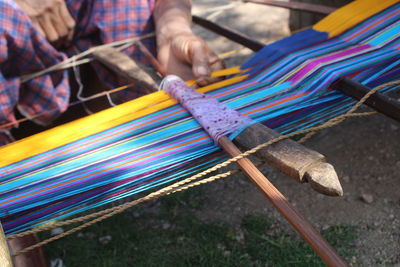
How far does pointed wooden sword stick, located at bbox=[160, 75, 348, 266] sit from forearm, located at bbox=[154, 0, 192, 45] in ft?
1.31

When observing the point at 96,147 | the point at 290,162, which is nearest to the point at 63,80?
the point at 96,147

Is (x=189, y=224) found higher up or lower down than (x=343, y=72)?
lower down

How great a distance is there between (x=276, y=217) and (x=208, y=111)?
79cm

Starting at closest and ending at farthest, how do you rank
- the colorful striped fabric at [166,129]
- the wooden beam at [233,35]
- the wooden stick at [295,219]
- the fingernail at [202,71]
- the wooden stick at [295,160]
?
1. the wooden stick at [295,219]
2. the wooden stick at [295,160]
3. the colorful striped fabric at [166,129]
4. the fingernail at [202,71]
5. the wooden beam at [233,35]

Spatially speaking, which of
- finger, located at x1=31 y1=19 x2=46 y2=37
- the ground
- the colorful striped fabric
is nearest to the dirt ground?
the ground

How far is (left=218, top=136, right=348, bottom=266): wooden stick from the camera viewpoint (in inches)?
26.9

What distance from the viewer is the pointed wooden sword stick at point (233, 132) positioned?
712 millimetres

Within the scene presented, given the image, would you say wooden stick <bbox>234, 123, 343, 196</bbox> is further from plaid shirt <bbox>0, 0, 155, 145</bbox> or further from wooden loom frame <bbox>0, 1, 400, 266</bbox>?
plaid shirt <bbox>0, 0, 155, 145</bbox>

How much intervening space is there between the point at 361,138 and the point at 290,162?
1362mm

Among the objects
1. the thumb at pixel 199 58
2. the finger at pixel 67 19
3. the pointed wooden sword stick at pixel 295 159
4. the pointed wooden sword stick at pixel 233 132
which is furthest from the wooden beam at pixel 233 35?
the pointed wooden sword stick at pixel 295 159

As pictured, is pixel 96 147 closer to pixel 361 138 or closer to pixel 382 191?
pixel 382 191

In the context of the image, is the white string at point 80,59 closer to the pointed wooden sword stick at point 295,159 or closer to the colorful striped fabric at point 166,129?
the colorful striped fabric at point 166,129

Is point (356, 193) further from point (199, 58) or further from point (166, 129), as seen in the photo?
point (166, 129)

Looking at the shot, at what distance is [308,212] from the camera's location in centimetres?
179
